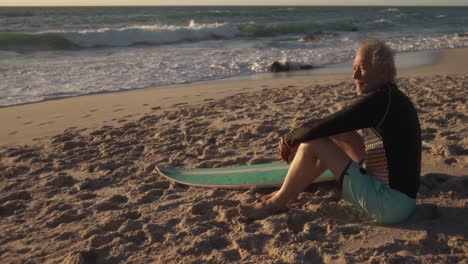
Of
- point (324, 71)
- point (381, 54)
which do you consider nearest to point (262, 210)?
point (381, 54)

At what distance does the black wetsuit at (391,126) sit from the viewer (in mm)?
2648

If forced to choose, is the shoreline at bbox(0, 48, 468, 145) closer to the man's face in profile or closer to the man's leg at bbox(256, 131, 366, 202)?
the man's leg at bbox(256, 131, 366, 202)

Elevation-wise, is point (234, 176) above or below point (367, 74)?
below

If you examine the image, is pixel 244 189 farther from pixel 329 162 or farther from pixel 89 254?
pixel 89 254

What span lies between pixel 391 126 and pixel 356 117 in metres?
0.20

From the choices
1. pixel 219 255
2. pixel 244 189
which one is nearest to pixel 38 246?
pixel 219 255

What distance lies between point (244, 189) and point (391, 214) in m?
1.16

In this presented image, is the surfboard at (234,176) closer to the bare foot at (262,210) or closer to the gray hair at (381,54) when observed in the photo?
the bare foot at (262,210)

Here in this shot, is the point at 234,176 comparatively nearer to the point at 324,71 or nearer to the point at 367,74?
the point at 367,74

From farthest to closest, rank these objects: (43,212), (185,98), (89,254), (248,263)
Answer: (185,98)
(43,212)
(89,254)
(248,263)

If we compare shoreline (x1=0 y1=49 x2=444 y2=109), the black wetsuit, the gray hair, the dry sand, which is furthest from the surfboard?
shoreline (x1=0 y1=49 x2=444 y2=109)

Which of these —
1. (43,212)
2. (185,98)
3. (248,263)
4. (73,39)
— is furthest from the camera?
(73,39)

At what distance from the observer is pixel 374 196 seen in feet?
9.09

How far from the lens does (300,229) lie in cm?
295
